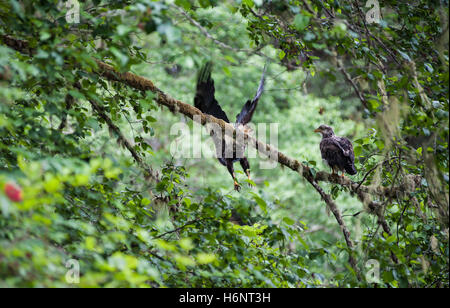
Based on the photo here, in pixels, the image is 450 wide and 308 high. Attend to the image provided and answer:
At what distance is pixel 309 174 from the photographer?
409 centimetres

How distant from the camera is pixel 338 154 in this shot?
4.89m

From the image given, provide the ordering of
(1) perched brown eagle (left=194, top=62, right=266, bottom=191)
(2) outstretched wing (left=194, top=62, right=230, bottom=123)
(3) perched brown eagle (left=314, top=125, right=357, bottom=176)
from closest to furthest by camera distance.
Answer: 1. (1) perched brown eagle (left=194, top=62, right=266, bottom=191)
2. (2) outstretched wing (left=194, top=62, right=230, bottom=123)
3. (3) perched brown eagle (left=314, top=125, right=357, bottom=176)

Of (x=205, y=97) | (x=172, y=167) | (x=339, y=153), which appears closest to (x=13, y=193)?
(x=172, y=167)

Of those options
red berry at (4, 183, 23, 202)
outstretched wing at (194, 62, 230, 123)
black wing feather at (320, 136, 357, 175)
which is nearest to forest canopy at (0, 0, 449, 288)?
red berry at (4, 183, 23, 202)

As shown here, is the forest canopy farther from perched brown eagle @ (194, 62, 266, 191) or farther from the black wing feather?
the black wing feather

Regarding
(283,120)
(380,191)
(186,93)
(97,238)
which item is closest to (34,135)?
(97,238)

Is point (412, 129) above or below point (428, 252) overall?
above

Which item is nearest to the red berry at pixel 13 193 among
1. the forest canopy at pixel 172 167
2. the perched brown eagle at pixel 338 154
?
the forest canopy at pixel 172 167

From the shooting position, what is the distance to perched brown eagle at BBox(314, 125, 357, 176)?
4848 millimetres

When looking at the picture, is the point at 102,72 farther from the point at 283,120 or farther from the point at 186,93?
the point at 283,120

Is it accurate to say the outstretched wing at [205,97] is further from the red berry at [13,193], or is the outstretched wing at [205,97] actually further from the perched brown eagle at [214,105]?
the red berry at [13,193]

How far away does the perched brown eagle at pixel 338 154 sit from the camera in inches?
191

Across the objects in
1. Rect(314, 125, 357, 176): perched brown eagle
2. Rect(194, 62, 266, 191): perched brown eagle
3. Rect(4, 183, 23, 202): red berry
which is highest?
Rect(4, 183, 23, 202): red berry
